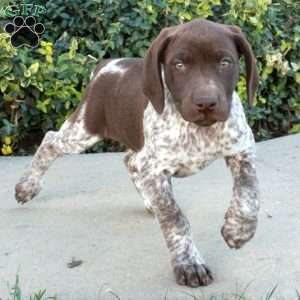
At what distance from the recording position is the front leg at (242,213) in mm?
4285

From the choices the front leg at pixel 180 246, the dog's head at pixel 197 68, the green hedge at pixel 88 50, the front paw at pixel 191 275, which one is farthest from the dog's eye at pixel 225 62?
the green hedge at pixel 88 50

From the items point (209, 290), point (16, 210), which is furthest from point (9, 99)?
point (209, 290)

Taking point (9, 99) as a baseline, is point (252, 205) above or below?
above

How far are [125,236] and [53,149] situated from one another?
1.08 metres

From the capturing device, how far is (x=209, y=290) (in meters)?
4.29

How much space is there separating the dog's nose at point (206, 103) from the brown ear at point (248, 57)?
0.49 meters

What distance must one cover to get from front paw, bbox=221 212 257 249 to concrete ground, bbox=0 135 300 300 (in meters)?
0.24

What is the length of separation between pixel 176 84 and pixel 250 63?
17.7 inches

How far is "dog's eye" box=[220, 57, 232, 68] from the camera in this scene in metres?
4.23

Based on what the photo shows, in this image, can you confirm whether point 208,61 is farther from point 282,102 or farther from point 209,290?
point 282,102

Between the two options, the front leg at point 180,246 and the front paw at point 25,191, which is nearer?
the front leg at point 180,246

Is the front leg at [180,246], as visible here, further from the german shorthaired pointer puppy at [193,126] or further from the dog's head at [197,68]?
the dog's head at [197,68]

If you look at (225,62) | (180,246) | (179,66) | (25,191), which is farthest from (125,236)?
(225,62)

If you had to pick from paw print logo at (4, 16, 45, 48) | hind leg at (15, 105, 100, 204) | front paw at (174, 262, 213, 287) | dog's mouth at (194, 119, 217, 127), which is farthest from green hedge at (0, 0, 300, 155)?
front paw at (174, 262, 213, 287)
